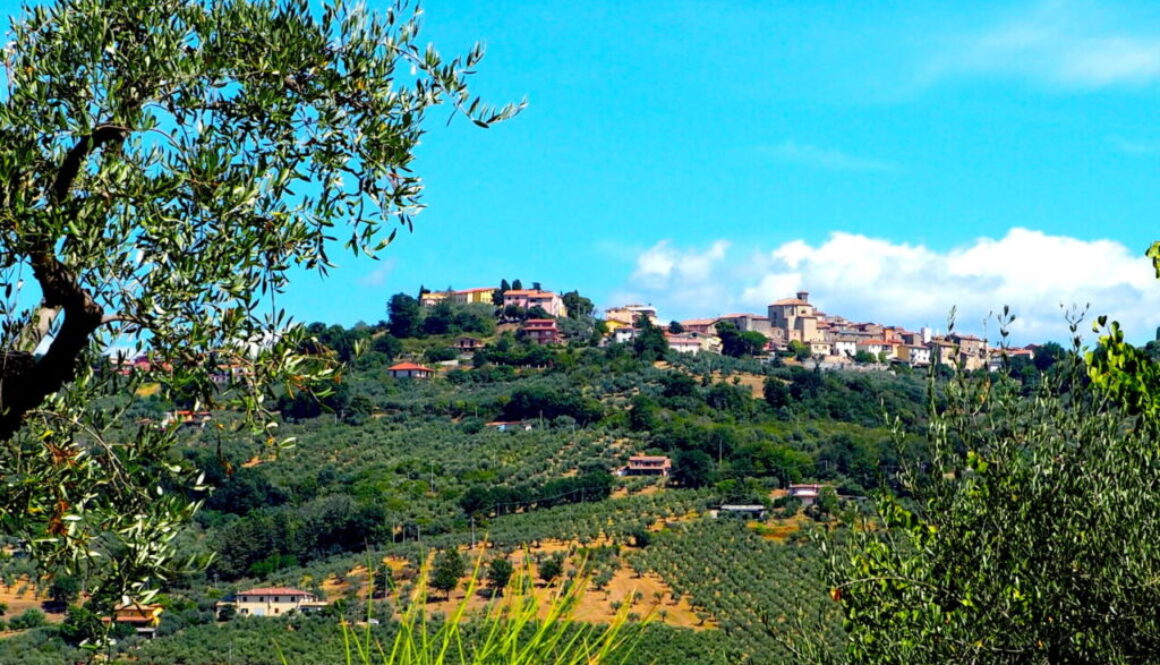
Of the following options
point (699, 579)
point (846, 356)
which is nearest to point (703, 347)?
point (846, 356)

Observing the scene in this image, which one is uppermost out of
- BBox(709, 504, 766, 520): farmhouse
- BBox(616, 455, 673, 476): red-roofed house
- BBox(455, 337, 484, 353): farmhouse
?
A: BBox(455, 337, 484, 353): farmhouse

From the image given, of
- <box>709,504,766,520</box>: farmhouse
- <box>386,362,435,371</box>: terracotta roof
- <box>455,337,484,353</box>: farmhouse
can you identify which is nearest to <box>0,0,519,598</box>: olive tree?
<box>709,504,766,520</box>: farmhouse

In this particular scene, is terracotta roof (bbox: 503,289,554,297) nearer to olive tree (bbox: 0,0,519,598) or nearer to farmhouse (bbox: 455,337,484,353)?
farmhouse (bbox: 455,337,484,353)

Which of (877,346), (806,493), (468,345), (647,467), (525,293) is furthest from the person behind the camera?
(877,346)

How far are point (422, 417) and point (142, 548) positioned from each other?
125m

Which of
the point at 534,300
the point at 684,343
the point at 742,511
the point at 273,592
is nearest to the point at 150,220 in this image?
the point at 273,592

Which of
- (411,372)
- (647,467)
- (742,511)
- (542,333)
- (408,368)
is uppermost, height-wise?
(542,333)

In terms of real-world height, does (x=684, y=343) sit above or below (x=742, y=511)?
above

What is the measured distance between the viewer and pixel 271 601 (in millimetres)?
77438

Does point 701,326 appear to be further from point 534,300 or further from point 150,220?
point 150,220

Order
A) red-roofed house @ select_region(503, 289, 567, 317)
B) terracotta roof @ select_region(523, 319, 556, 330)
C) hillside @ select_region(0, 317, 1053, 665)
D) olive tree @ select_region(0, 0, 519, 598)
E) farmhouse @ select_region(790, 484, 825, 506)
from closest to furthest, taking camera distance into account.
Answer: olive tree @ select_region(0, 0, 519, 598) < hillside @ select_region(0, 317, 1053, 665) < farmhouse @ select_region(790, 484, 825, 506) < terracotta roof @ select_region(523, 319, 556, 330) < red-roofed house @ select_region(503, 289, 567, 317)

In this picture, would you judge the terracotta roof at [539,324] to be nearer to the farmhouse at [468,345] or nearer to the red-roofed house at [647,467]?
the farmhouse at [468,345]

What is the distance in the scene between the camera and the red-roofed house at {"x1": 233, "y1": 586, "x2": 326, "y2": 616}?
7681 cm

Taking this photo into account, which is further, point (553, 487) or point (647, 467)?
point (647, 467)
